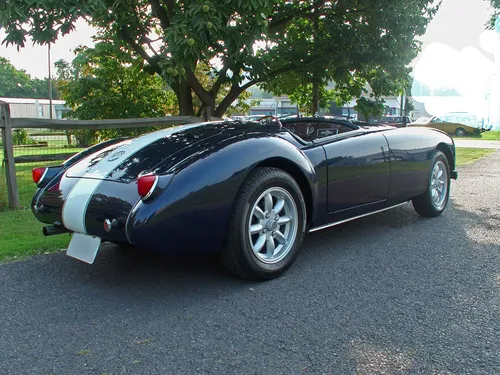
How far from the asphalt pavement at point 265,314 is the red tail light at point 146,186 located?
0.68 m

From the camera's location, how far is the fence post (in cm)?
606

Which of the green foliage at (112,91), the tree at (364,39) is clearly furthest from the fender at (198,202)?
the green foliage at (112,91)

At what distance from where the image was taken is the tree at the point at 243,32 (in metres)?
6.12

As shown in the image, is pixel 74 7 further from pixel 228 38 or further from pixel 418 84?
pixel 418 84

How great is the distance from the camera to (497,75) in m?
29.9

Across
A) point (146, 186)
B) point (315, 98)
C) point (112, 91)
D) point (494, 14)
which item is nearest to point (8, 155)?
point (146, 186)

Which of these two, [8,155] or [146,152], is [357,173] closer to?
[146,152]

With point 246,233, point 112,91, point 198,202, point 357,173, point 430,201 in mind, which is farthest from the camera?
point 112,91

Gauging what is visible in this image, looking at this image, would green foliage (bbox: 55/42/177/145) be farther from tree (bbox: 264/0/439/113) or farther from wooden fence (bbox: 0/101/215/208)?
wooden fence (bbox: 0/101/215/208)

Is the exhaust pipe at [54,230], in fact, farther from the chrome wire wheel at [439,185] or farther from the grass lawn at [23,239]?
the chrome wire wheel at [439,185]

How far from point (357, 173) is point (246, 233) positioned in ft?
4.44

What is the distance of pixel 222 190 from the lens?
307cm

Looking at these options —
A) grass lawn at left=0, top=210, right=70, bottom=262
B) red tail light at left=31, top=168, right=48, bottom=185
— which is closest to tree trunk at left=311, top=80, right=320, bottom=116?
grass lawn at left=0, top=210, right=70, bottom=262

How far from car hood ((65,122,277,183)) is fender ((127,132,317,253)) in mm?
195
